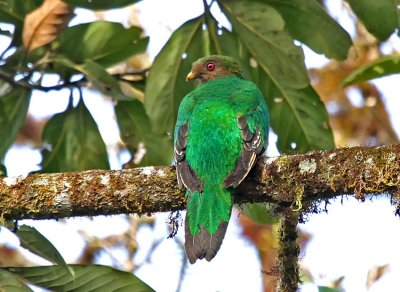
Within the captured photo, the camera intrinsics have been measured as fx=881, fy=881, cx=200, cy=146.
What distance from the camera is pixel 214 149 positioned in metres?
4.71

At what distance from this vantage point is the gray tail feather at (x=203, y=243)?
4.20m

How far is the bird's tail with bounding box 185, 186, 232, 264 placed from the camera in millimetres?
4227

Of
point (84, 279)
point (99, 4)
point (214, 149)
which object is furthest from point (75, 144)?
point (84, 279)

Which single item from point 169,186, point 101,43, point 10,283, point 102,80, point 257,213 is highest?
point 101,43

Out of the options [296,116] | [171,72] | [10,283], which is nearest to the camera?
[10,283]

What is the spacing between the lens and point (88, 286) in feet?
14.7

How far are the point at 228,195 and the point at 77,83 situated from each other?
6.47 ft

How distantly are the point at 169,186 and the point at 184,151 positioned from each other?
A: 0.49m

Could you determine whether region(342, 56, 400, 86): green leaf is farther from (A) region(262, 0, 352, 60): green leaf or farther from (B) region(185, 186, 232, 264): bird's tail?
(B) region(185, 186, 232, 264): bird's tail

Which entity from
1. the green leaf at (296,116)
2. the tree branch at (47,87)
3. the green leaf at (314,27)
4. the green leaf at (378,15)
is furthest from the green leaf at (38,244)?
the green leaf at (378,15)

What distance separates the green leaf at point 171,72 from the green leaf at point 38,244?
1.59 metres

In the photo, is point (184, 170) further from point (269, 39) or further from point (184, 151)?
point (269, 39)

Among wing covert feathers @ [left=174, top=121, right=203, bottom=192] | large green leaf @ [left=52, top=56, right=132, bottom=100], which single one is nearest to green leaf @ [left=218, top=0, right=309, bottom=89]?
large green leaf @ [left=52, top=56, right=132, bottom=100]

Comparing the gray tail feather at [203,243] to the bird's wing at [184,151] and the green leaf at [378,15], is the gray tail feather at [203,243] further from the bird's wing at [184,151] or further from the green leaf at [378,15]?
the green leaf at [378,15]
